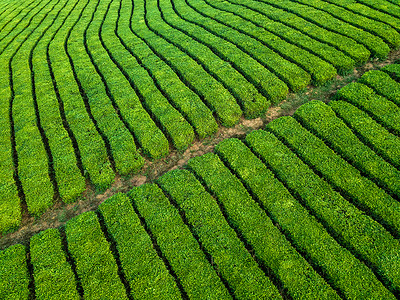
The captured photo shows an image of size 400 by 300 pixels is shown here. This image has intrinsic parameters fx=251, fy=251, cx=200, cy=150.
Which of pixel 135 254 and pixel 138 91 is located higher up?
pixel 138 91

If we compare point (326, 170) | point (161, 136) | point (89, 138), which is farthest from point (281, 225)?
point (89, 138)

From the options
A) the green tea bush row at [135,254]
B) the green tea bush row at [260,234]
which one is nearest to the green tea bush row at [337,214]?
the green tea bush row at [260,234]

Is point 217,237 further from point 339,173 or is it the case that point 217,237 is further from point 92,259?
point 339,173

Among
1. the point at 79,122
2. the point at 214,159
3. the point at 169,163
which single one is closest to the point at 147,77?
the point at 79,122

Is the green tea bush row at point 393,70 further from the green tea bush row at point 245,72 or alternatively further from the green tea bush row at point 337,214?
the green tea bush row at point 337,214

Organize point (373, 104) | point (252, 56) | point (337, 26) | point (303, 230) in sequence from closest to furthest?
point (303, 230), point (373, 104), point (252, 56), point (337, 26)

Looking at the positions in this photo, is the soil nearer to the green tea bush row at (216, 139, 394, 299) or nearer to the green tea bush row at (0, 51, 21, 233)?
the green tea bush row at (0, 51, 21, 233)
